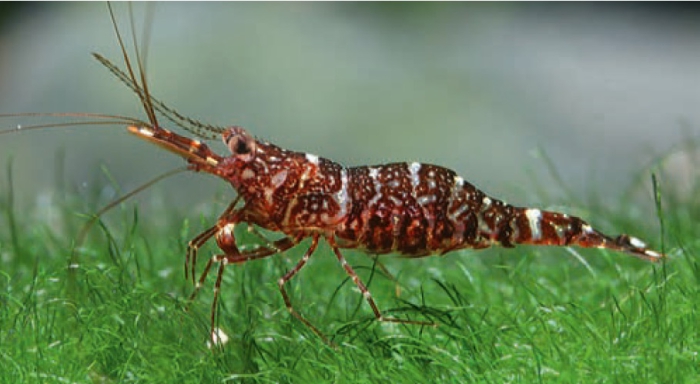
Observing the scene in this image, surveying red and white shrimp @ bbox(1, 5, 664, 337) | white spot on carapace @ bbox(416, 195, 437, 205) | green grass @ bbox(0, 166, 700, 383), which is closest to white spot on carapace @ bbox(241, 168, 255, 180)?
red and white shrimp @ bbox(1, 5, 664, 337)

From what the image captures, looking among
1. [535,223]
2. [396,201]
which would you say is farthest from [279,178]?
[535,223]

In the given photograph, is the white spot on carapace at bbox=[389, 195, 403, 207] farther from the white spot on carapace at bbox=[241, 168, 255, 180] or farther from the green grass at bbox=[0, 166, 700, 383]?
the white spot on carapace at bbox=[241, 168, 255, 180]

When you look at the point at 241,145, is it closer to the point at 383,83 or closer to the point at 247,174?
the point at 247,174

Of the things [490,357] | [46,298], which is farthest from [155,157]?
[490,357]

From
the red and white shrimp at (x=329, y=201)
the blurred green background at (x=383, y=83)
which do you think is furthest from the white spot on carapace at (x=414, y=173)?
the blurred green background at (x=383, y=83)

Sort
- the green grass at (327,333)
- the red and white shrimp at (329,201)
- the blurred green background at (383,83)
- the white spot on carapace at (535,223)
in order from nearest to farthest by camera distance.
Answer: the green grass at (327,333) < the red and white shrimp at (329,201) < the white spot on carapace at (535,223) < the blurred green background at (383,83)

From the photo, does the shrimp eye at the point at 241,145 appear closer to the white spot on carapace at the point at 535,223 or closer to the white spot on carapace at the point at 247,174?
the white spot on carapace at the point at 247,174

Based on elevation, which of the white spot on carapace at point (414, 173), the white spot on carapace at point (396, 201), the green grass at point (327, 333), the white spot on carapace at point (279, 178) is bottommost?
the green grass at point (327, 333)
